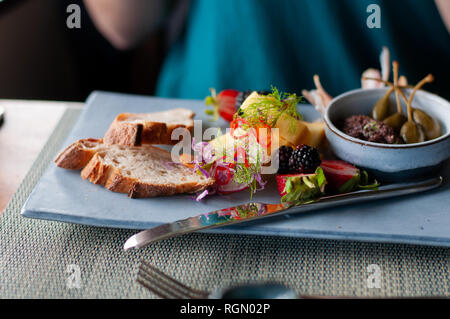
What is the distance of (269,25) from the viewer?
1.89 metres

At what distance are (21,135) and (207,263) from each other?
0.84 metres

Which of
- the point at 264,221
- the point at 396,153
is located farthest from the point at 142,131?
the point at 396,153

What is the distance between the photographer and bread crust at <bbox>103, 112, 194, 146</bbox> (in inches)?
46.3

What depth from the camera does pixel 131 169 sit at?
1111 mm

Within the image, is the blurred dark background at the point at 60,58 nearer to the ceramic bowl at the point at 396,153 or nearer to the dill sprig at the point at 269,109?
the dill sprig at the point at 269,109

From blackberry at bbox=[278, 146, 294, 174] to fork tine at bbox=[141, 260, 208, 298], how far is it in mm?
359

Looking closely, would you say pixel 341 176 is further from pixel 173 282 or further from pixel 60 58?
pixel 60 58

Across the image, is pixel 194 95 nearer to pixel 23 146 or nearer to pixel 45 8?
pixel 23 146

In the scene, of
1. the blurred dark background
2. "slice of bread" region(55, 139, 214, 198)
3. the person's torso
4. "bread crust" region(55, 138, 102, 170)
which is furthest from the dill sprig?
the blurred dark background

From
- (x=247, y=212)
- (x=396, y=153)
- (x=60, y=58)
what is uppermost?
(x=396, y=153)

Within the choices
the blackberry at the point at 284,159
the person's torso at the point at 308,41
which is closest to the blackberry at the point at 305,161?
the blackberry at the point at 284,159

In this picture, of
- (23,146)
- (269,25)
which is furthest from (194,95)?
(23,146)

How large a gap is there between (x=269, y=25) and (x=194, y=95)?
0.44 meters

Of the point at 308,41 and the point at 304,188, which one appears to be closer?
the point at 304,188
